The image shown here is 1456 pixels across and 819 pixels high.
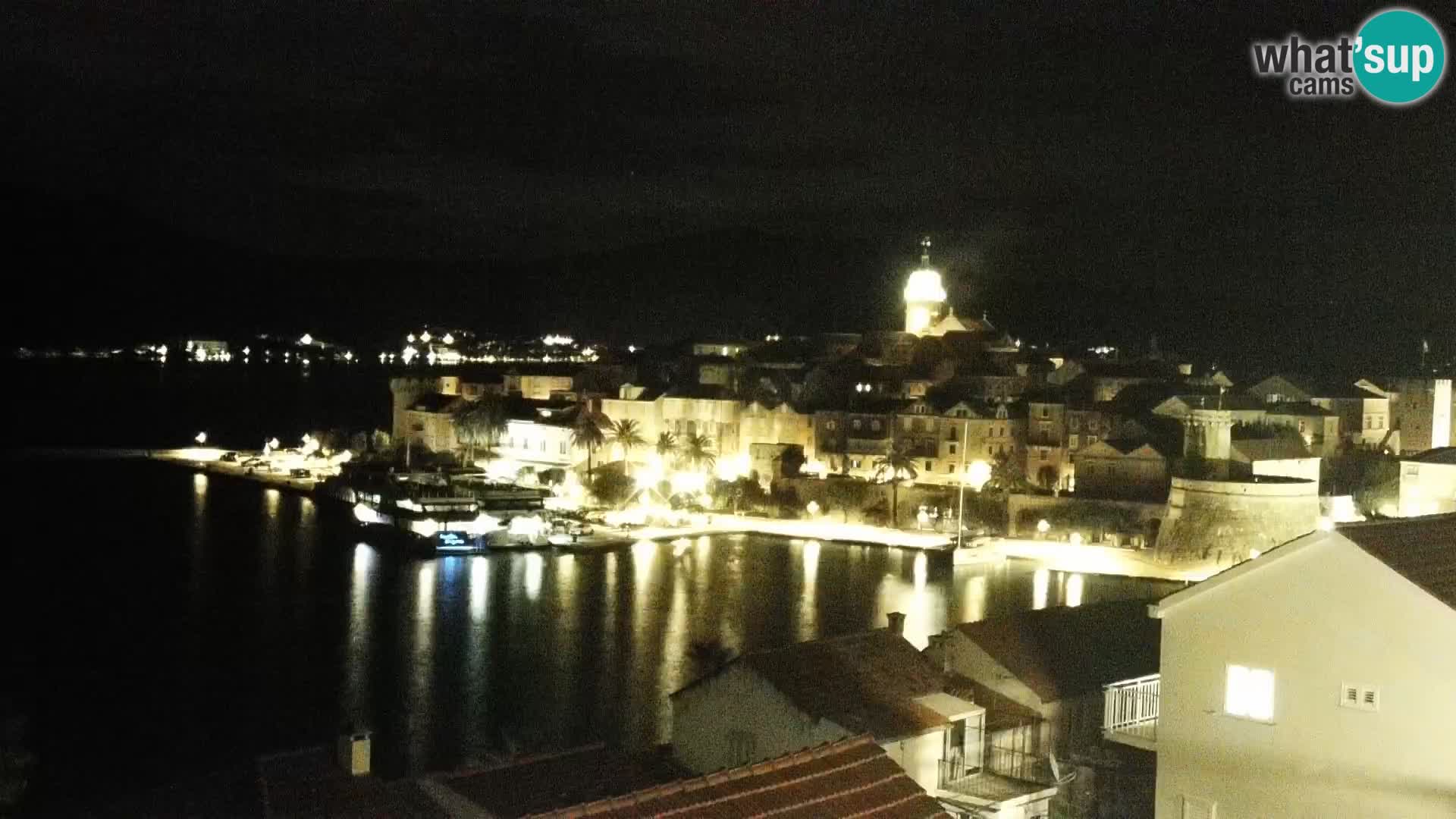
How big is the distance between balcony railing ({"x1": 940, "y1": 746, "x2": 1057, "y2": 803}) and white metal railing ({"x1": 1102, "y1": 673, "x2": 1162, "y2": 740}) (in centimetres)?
77

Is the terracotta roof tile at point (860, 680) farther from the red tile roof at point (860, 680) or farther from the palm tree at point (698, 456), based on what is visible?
the palm tree at point (698, 456)

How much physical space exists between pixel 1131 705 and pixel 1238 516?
1382cm

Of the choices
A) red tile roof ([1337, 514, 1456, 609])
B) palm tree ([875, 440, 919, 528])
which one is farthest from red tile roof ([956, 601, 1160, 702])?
palm tree ([875, 440, 919, 528])

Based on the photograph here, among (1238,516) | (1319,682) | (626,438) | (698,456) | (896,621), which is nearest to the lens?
(1319,682)

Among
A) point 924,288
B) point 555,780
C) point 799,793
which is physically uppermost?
point 924,288

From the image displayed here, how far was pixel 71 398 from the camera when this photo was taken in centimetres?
5916

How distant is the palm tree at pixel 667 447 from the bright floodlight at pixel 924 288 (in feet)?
36.1

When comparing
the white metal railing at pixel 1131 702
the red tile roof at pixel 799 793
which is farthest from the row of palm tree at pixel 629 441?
the red tile roof at pixel 799 793

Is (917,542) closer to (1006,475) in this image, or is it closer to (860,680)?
(1006,475)

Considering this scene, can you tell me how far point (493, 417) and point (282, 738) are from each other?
20898 mm

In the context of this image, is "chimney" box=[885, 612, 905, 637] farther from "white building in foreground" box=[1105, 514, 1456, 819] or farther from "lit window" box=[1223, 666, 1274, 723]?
"lit window" box=[1223, 666, 1274, 723]

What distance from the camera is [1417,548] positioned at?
3.66 m

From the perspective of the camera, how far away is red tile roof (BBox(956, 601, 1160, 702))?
662 cm

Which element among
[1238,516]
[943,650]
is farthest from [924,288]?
[943,650]
